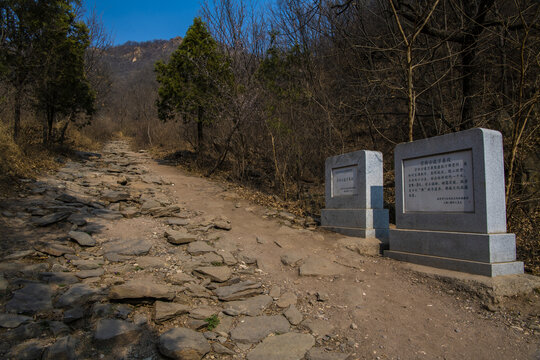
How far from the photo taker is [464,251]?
14.3 feet

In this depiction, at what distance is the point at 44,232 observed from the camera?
192 inches

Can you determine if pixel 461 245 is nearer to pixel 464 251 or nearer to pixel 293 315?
pixel 464 251

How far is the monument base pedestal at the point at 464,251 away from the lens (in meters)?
4.11

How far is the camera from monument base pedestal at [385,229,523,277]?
411cm

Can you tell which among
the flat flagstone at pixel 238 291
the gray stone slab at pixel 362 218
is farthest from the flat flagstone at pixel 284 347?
the gray stone slab at pixel 362 218

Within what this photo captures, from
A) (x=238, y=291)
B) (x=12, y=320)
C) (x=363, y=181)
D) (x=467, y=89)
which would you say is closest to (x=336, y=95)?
(x=467, y=89)

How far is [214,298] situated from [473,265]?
3.14m

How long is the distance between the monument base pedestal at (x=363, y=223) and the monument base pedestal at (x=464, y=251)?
924mm

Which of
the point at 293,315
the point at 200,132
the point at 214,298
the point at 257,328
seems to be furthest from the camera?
the point at 200,132

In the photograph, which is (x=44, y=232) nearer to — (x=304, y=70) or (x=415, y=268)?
(x=415, y=268)

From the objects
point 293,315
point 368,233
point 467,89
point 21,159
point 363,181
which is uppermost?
point 467,89

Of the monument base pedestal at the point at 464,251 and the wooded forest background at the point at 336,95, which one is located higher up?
the wooded forest background at the point at 336,95

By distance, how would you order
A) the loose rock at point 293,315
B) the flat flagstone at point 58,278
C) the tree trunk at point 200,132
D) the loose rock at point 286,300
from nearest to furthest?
the loose rock at point 293,315, the flat flagstone at point 58,278, the loose rock at point 286,300, the tree trunk at point 200,132

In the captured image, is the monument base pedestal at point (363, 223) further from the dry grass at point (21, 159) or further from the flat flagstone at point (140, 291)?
the dry grass at point (21, 159)
